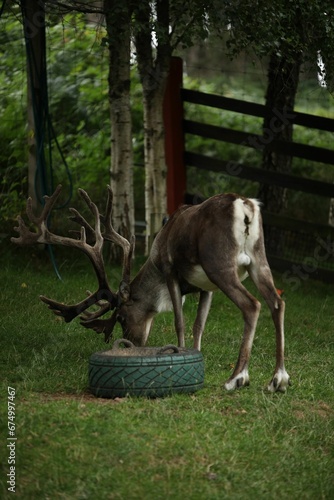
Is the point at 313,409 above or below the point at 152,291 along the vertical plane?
below

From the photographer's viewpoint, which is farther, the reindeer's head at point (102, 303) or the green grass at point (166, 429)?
the reindeer's head at point (102, 303)

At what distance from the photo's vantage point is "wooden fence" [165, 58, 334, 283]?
36.4 feet

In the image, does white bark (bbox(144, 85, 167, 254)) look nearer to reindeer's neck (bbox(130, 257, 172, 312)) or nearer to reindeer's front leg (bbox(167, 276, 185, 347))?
reindeer's neck (bbox(130, 257, 172, 312))

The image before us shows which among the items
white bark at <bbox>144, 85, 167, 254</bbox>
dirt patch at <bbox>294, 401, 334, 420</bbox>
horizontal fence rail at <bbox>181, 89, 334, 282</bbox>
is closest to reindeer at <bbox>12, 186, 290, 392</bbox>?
dirt patch at <bbox>294, 401, 334, 420</bbox>

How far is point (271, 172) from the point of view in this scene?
11.4 m

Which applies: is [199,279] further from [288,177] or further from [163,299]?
[288,177]

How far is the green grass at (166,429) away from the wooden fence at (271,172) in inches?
120

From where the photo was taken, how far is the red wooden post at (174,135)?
11.7 metres

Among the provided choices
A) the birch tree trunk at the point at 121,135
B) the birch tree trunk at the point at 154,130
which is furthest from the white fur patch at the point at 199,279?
the birch tree trunk at the point at 154,130

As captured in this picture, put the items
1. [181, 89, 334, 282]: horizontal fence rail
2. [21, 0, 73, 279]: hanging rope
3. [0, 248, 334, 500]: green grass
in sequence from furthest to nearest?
[181, 89, 334, 282]: horizontal fence rail < [21, 0, 73, 279]: hanging rope < [0, 248, 334, 500]: green grass

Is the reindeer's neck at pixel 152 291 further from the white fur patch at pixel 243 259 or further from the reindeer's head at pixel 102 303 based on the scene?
the white fur patch at pixel 243 259

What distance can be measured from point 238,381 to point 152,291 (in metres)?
1.21

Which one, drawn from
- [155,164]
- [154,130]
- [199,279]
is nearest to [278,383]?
[199,279]

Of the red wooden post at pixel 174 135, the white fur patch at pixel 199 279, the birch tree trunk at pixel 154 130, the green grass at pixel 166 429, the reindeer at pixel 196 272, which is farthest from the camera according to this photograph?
the red wooden post at pixel 174 135
